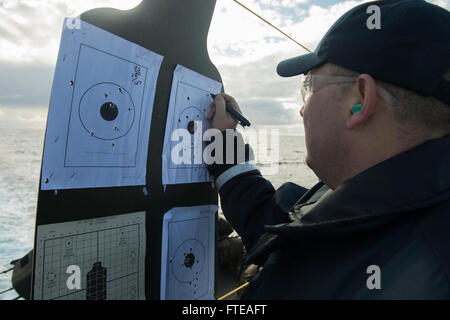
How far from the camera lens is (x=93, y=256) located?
0.61 m

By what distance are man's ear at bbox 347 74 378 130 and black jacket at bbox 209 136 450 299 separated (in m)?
0.10

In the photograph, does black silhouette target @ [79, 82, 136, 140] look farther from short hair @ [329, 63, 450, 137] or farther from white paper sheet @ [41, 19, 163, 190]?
short hair @ [329, 63, 450, 137]

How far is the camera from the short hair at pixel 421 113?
0.51 m

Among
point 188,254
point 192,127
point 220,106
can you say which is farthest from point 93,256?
point 220,106

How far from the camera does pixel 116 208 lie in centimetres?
66

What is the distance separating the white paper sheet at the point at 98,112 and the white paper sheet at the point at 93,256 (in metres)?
0.10

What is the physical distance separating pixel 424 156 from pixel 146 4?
751 mm

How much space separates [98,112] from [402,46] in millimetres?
682

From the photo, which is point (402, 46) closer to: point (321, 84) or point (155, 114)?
point (321, 84)

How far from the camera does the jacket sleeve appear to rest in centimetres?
86
